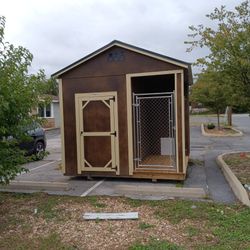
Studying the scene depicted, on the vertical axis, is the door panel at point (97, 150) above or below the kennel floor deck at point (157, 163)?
above

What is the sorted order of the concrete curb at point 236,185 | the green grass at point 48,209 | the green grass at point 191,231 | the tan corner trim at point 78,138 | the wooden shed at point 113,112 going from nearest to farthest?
the green grass at point 191,231
the green grass at point 48,209
the concrete curb at point 236,185
the wooden shed at point 113,112
the tan corner trim at point 78,138

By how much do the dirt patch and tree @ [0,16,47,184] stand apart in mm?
4463

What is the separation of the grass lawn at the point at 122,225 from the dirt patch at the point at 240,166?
1775 mm

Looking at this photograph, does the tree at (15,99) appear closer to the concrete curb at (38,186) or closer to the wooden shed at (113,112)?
the concrete curb at (38,186)

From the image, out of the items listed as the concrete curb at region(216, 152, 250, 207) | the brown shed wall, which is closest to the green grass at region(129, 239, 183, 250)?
the concrete curb at region(216, 152, 250, 207)

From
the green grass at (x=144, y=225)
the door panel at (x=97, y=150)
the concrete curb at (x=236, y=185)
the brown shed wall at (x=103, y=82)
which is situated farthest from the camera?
the door panel at (x=97, y=150)

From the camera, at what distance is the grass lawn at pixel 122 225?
451cm

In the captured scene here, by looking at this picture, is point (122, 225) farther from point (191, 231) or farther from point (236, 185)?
point (236, 185)

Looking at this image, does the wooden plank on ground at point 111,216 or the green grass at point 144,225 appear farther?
the wooden plank on ground at point 111,216

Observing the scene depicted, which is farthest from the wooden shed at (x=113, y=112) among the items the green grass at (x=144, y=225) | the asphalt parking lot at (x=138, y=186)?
the green grass at (x=144, y=225)

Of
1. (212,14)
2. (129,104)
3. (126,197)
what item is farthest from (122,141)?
(212,14)

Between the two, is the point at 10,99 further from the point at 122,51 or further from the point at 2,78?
the point at 122,51

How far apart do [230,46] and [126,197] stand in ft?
14.3

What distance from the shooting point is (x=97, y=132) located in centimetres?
841
